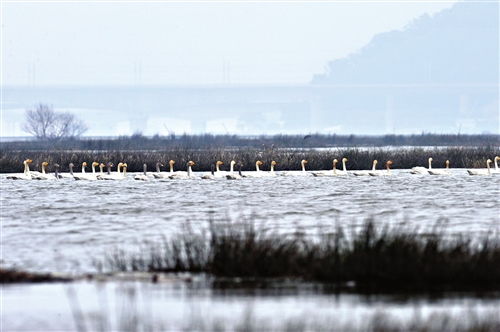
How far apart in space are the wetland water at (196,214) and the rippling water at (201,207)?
0.10ft

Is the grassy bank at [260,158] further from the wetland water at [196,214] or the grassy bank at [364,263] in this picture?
the grassy bank at [364,263]

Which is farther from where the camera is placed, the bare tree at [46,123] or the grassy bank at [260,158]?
the bare tree at [46,123]

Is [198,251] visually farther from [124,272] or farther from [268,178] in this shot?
[268,178]

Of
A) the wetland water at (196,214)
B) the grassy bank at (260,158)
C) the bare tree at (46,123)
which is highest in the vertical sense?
the bare tree at (46,123)

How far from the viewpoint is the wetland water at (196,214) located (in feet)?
43.9

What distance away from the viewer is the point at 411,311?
1251cm

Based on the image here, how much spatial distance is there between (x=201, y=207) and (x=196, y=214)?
2548mm

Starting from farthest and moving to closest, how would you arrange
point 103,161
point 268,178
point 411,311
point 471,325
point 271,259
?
point 103,161 → point 268,178 → point 271,259 → point 411,311 → point 471,325

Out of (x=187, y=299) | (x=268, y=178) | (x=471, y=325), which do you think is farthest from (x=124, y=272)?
(x=268, y=178)

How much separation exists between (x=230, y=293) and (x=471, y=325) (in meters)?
3.77

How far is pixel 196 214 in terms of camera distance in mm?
26672

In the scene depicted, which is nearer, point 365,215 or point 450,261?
point 450,261

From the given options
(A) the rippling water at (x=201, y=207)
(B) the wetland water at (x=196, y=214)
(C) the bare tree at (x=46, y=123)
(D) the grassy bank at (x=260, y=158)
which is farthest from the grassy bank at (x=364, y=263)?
(C) the bare tree at (x=46, y=123)

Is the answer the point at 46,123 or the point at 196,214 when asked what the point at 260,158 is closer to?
the point at 196,214
